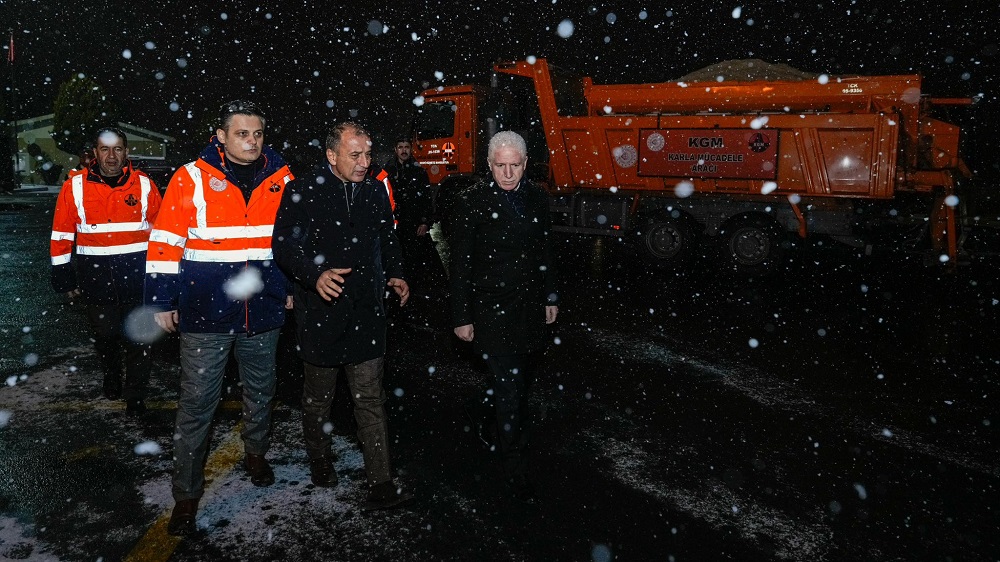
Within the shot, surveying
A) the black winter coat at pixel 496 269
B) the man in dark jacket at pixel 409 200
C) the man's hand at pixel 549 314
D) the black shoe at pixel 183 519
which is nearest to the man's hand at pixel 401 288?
the black winter coat at pixel 496 269

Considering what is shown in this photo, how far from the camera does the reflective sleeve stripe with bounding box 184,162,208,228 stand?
300cm

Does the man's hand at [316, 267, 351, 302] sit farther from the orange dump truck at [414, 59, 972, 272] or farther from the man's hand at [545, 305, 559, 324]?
the orange dump truck at [414, 59, 972, 272]

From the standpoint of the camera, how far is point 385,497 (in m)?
3.17

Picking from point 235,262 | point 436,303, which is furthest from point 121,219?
point 436,303

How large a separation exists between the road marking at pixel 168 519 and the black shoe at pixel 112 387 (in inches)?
45.7

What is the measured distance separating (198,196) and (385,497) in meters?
1.63

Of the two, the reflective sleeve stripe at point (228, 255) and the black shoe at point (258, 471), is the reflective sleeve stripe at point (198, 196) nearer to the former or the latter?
the reflective sleeve stripe at point (228, 255)

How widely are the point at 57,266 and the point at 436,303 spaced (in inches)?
166

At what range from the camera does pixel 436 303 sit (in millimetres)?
7887

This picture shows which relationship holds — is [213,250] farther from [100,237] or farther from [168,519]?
[100,237]

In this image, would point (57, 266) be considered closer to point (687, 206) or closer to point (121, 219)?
point (121, 219)

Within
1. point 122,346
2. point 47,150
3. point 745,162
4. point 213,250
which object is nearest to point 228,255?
point 213,250

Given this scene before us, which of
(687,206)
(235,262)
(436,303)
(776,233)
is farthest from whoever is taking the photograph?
(687,206)

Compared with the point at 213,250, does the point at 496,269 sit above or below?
below
